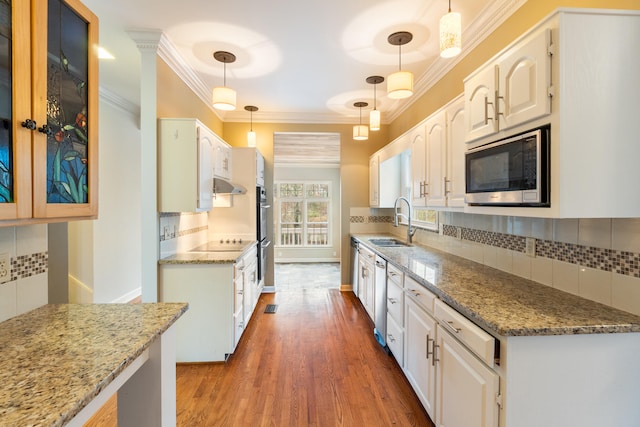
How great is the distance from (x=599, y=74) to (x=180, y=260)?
2919mm

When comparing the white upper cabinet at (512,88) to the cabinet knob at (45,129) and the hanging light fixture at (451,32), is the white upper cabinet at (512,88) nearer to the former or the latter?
the hanging light fixture at (451,32)

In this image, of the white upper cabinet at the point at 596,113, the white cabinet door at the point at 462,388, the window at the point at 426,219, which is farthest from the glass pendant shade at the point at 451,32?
the window at the point at 426,219

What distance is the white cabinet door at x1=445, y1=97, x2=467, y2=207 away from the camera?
2113 millimetres

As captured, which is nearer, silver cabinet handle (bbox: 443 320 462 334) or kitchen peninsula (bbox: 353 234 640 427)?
kitchen peninsula (bbox: 353 234 640 427)

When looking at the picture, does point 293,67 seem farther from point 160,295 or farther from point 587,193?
point 587,193

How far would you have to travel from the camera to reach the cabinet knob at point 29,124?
0.98m

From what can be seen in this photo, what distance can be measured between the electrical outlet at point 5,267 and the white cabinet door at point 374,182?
3712mm

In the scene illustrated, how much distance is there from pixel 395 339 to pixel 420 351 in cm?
58

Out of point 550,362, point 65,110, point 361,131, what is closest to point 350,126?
point 361,131

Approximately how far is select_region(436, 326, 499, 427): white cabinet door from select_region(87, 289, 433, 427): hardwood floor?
0.48m

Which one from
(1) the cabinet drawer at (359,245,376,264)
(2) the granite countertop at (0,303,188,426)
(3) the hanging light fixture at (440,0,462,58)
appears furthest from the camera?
(1) the cabinet drawer at (359,245,376,264)

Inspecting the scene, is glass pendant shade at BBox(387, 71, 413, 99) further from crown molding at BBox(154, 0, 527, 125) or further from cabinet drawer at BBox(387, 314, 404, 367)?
cabinet drawer at BBox(387, 314, 404, 367)

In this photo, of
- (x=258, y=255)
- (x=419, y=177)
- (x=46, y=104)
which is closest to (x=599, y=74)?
(x=419, y=177)

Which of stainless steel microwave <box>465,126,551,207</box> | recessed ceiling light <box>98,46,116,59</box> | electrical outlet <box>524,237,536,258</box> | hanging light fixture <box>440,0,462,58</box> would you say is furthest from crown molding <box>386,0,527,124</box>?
recessed ceiling light <box>98,46,116,59</box>
